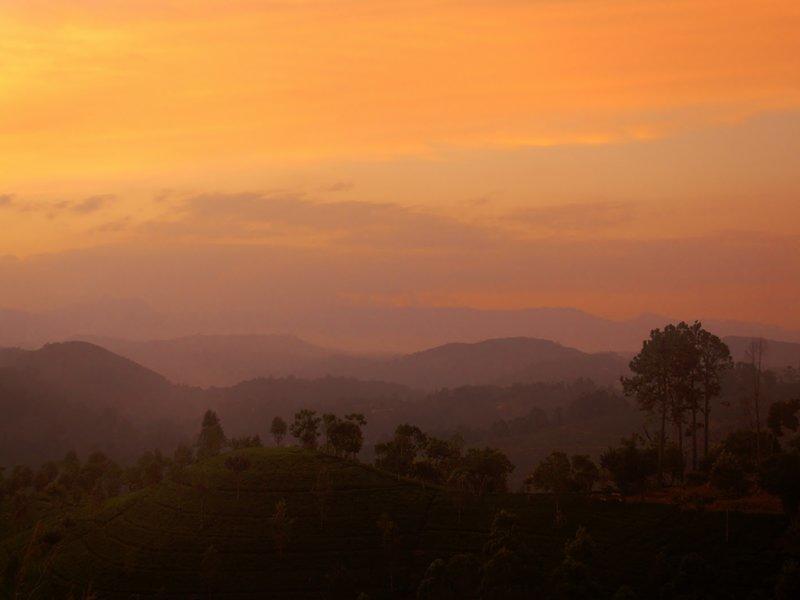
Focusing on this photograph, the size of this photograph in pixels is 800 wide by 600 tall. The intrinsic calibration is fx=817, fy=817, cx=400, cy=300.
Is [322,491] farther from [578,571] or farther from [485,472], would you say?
[578,571]

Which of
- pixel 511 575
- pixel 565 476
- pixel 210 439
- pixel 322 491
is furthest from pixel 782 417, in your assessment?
pixel 210 439

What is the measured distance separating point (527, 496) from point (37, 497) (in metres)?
85.4

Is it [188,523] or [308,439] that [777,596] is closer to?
[188,523]

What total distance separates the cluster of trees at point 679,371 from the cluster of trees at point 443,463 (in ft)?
72.4

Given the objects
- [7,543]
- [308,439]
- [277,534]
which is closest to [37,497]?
[7,543]

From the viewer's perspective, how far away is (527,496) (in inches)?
4067

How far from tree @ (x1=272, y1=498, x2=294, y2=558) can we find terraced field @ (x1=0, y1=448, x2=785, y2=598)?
256 mm

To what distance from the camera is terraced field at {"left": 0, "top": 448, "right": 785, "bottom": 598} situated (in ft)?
274

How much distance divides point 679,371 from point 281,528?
195 feet

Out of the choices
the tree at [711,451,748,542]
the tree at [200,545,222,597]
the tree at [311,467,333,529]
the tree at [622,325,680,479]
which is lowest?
the tree at [200,545,222,597]

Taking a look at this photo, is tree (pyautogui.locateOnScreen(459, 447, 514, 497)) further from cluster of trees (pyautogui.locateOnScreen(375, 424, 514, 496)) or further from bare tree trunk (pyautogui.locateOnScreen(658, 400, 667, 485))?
bare tree trunk (pyautogui.locateOnScreen(658, 400, 667, 485))

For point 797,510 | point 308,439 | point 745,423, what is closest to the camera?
point 797,510

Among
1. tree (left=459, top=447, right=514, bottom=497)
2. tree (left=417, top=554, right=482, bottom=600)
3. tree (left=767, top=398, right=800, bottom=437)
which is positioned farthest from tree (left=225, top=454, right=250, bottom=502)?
tree (left=767, top=398, right=800, bottom=437)

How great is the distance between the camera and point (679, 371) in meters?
116
